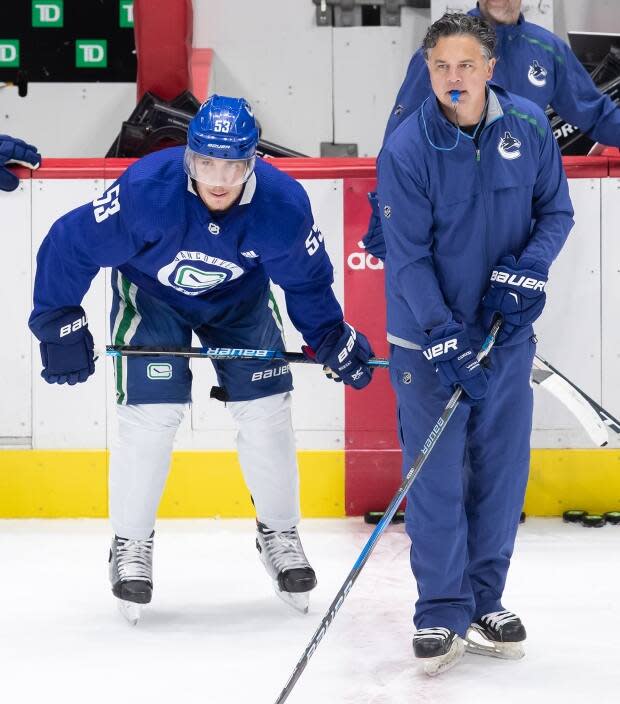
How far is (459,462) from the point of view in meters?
Answer: 2.71

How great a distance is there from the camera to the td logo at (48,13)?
6.07 meters

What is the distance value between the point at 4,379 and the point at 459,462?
1862mm

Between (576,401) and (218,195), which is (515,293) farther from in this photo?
(576,401)

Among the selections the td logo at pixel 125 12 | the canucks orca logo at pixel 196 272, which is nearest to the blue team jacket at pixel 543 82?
the canucks orca logo at pixel 196 272

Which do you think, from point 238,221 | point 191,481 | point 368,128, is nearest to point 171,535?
point 191,481

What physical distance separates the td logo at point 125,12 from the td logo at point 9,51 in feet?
1.63

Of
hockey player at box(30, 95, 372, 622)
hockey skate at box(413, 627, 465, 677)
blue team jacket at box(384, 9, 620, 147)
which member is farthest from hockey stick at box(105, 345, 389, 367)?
blue team jacket at box(384, 9, 620, 147)

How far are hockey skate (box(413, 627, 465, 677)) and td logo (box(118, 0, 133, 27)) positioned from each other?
406cm

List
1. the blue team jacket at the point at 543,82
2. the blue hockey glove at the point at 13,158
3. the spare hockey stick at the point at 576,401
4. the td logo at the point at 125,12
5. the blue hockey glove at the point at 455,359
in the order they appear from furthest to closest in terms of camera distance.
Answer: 1. the td logo at the point at 125,12
2. the blue hockey glove at the point at 13,158
3. the blue team jacket at the point at 543,82
4. the spare hockey stick at the point at 576,401
5. the blue hockey glove at the point at 455,359

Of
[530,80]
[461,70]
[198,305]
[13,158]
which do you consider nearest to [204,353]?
[198,305]

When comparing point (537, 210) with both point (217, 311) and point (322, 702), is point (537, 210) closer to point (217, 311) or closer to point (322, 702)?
point (217, 311)

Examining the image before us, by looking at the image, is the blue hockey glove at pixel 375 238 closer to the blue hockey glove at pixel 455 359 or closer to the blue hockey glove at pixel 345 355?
the blue hockey glove at pixel 345 355

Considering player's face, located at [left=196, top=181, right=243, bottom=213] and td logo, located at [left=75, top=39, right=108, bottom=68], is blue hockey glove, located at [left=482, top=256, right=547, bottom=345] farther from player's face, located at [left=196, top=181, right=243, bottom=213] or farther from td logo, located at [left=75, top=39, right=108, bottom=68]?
td logo, located at [left=75, top=39, right=108, bottom=68]

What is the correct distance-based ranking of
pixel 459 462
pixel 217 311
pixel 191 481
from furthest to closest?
pixel 191 481 < pixel 217 311 < pixel 459 462
